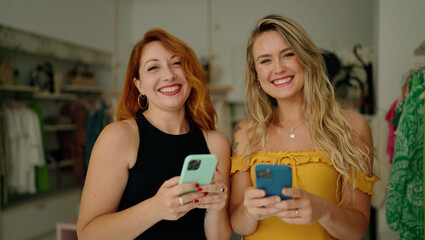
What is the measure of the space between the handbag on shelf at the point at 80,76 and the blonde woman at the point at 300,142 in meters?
4.26

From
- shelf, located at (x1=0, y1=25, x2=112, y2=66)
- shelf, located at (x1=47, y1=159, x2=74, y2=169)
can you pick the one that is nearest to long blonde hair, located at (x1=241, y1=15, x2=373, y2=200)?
shelf, located at (x1=0, y1=25, x2=112, y2=66)

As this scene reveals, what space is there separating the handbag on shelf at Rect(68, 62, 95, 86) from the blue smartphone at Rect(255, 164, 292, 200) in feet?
15.8

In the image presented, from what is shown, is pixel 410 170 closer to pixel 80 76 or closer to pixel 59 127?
pixel 59 127

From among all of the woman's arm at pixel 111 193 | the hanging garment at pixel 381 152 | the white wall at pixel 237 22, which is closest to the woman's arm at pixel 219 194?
the woman's arm at pixel 111 193

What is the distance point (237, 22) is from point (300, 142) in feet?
15.2

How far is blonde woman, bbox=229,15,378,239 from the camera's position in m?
1.53

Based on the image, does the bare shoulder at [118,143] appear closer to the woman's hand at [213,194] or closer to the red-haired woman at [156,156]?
the red-haired woman at [156,156]

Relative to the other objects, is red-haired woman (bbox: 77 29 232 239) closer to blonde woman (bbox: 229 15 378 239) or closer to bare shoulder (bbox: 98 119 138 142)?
bare shoulder (bbox: 98 119 138 142)

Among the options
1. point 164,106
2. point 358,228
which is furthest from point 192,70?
point 358,228

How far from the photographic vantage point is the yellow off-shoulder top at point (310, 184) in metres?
1.52

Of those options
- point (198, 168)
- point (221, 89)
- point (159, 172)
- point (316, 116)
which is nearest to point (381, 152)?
point (316, 116)

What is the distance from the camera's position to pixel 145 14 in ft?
22.1

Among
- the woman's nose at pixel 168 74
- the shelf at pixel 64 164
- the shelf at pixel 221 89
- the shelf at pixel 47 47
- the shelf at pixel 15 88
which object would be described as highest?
the shelf at pixel 47 47

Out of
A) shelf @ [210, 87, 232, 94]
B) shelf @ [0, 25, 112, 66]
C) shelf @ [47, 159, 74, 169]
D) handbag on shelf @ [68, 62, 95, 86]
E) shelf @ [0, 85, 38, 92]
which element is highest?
shelf @ [0, 25, 112, 66]
